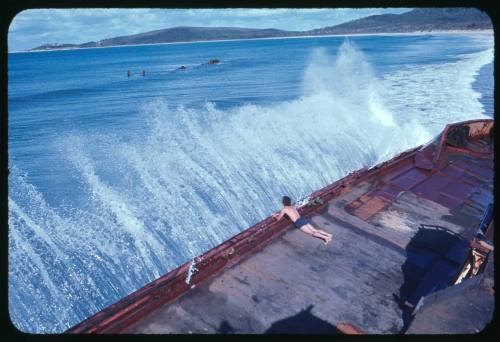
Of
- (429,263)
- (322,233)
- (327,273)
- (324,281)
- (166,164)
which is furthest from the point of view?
(166,164)

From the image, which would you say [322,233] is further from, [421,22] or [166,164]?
[421,22]

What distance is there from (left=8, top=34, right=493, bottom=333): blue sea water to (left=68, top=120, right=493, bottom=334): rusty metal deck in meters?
4.55

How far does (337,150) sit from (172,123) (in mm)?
11197

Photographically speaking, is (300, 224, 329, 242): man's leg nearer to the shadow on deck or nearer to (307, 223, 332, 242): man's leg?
(307, 223, 332, 242): man's leg

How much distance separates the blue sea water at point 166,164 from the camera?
968cm

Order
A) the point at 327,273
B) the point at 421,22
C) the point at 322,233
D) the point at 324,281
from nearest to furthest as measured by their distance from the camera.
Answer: the point at 324,281, the point at 327,273, the point at 322,233, the point at 421,22

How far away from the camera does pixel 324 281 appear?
542 centimetres

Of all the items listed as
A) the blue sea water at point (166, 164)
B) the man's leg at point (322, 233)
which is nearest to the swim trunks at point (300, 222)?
the man's leg at point (322, 233)

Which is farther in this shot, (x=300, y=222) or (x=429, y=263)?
(x=300, y=222)

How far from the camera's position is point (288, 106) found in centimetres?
2453

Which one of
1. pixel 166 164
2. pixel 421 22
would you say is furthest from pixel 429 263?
pixel 421 22

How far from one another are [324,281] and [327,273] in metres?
0.21

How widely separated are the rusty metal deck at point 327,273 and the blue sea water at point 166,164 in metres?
4.55
